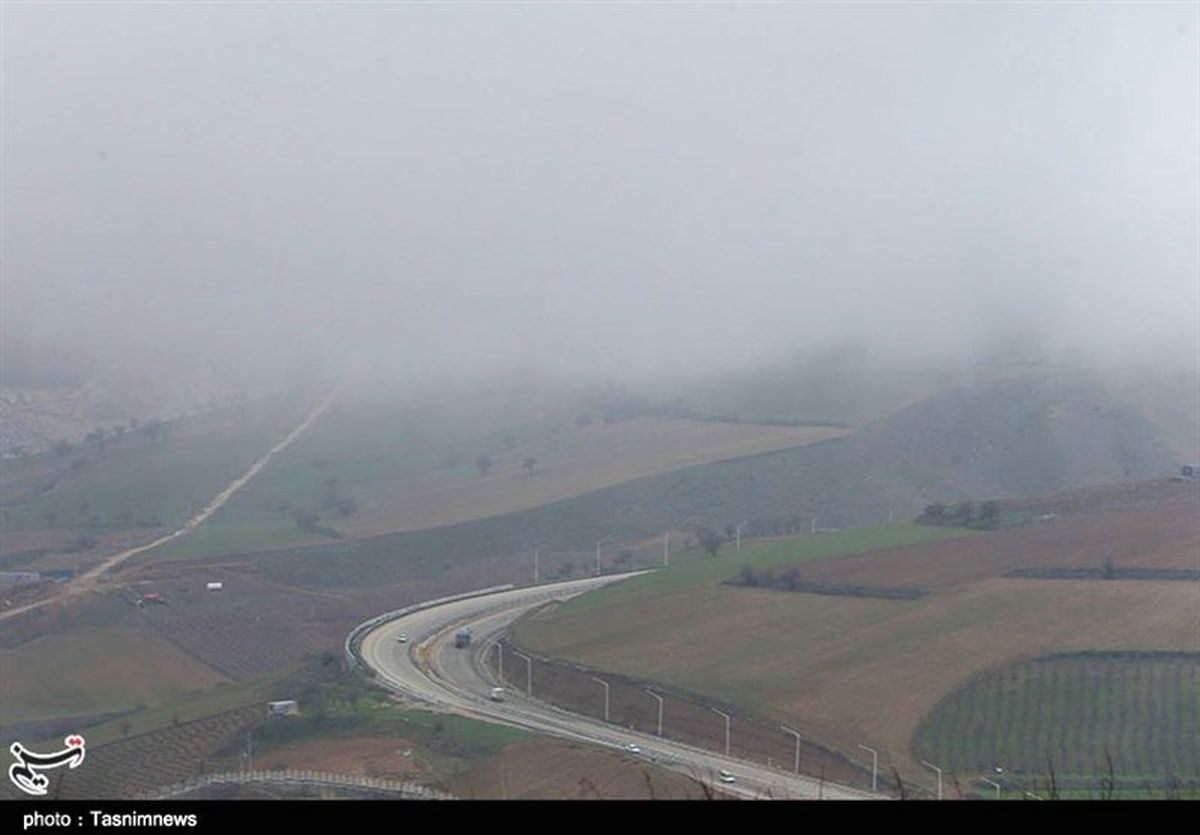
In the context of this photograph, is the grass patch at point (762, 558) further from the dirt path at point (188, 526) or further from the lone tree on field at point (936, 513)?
the dirt path at point (188, 526)

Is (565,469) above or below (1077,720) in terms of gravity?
above

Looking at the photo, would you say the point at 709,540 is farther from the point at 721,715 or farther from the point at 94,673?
the point at 721,715

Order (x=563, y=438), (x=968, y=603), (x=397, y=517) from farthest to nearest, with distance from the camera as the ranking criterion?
(x=563, y=438) < (x=397, y=517) < (x=968, y=603)

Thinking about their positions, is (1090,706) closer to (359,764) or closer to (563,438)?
(359,764)

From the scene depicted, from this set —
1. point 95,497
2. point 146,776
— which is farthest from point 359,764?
point 95,497

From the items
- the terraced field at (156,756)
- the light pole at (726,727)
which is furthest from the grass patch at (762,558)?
the terraced field at (156,756)

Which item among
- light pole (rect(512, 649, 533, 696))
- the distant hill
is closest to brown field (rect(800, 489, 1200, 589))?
light pole (rect(512, 649, 533, 696))

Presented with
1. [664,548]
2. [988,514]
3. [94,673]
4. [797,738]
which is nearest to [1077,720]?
[797,738]
